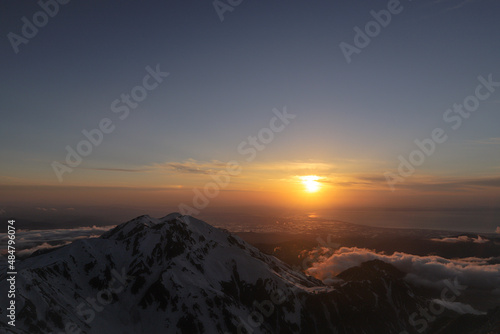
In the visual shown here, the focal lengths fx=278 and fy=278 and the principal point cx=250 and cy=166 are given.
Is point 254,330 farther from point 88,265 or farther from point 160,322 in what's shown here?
point 88,265

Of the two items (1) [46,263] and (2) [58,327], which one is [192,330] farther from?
(1) [46,263]

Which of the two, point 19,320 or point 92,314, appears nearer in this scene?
point 19,320

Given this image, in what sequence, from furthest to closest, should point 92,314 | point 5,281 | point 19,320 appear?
1. point 92,314
2. point 5,281
3. point 19,320

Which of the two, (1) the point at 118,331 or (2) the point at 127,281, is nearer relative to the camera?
(1) the point at 118,331

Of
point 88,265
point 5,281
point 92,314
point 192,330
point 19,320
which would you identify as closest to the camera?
point 19,320

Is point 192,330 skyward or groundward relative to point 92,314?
groundward

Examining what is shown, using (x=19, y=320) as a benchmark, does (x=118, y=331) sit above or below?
below

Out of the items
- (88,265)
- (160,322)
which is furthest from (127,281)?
(160,322)

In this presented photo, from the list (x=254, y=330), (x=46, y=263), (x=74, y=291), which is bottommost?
(x=254, y=330)

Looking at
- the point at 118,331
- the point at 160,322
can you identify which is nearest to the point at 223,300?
the point at 160,322
